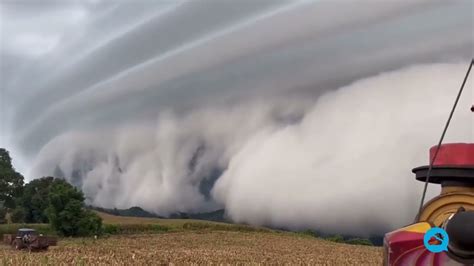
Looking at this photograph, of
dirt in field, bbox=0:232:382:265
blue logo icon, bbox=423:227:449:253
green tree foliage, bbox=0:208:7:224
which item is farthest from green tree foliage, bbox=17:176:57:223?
blue logo icon, bbox=423:227:449:253

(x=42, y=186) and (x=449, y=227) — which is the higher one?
(x=42, y=186)

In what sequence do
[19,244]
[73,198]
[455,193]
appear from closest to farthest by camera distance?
[455,193]
[19,244]
[73,198]

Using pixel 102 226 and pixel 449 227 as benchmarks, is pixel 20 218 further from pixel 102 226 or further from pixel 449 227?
pixel 449 227

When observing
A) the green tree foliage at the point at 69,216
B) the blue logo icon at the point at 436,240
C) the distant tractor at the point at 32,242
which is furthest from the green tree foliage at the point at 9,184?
the blue logo icon at the point at 436,240

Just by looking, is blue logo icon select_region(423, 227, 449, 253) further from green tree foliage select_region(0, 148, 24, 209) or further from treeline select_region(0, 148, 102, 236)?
green tree foliage select_region(0, 148, 24, 209)

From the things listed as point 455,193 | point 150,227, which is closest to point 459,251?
point 455,193

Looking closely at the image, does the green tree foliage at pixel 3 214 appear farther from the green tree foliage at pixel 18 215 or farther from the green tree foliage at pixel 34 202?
the green tree foliage at pixel 34 202
